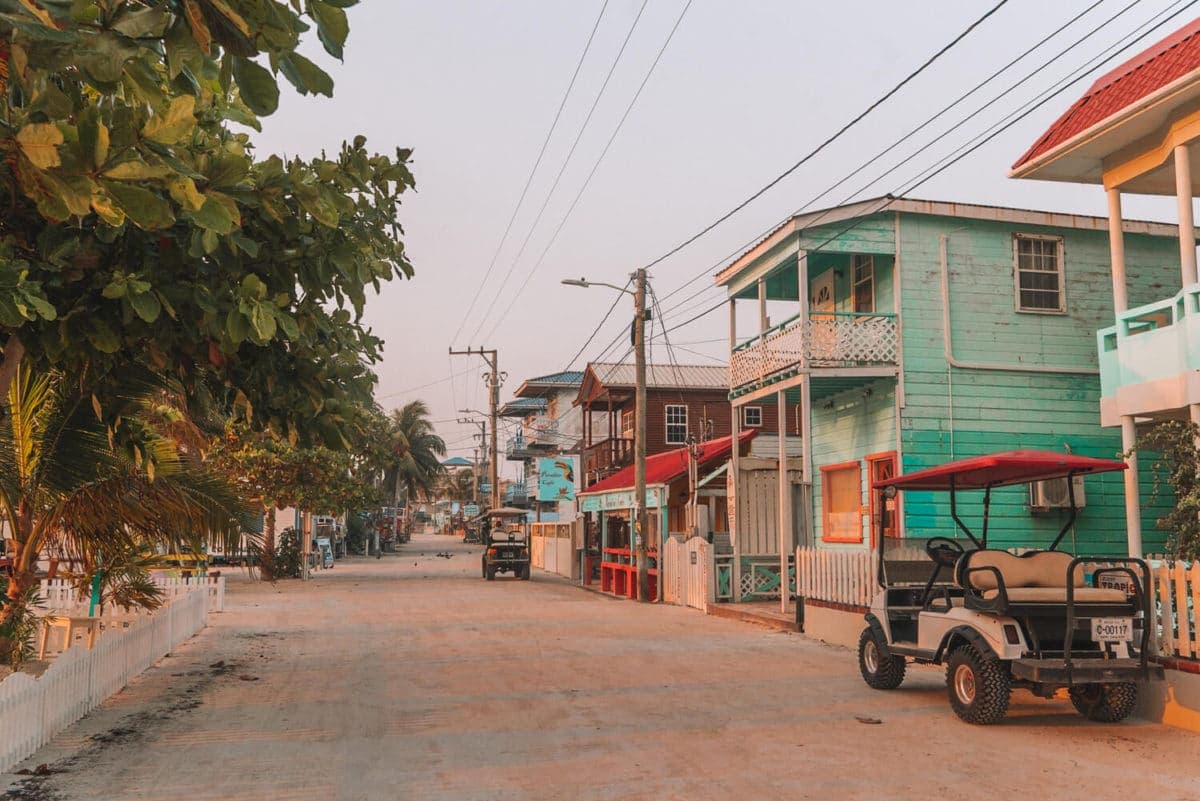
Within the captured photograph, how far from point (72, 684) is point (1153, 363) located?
12195 mm

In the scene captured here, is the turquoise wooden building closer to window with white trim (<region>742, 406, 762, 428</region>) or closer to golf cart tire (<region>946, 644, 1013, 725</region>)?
golf cart tire (<region>946, 644, 1013, 725</region>)

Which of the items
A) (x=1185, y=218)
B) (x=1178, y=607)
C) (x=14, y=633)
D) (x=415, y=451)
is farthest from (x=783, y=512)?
(x=415, y=451)

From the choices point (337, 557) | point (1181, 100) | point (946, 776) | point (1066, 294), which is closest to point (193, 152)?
point (946, 776)

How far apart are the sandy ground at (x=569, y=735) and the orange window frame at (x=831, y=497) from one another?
562 centimetres

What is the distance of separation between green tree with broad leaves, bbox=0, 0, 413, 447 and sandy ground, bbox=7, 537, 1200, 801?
2517 mm

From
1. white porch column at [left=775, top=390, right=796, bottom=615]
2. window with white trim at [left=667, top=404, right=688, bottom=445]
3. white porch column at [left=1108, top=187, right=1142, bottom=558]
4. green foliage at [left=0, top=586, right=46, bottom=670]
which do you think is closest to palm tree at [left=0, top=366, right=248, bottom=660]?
green foliage at [left=0, top=586, right=46, bottom=670]

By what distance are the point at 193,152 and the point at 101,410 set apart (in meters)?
2.03

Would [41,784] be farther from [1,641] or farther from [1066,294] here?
[1066,294]

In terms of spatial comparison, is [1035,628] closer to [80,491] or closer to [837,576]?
[837,576]

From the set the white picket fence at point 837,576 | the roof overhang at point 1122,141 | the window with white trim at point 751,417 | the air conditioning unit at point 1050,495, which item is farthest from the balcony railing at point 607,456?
the roof overhang at point 1122,141

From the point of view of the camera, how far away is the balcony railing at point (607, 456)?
3859 centimetres

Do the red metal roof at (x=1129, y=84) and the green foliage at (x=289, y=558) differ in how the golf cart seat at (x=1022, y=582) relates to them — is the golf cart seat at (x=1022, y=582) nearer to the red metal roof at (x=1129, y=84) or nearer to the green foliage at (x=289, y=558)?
the red metal roof at (x=1129, y=84)

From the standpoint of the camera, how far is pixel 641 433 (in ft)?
77.8

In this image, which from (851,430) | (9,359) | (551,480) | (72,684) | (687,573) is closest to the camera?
(9,359)
